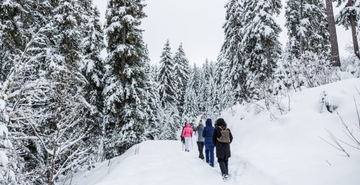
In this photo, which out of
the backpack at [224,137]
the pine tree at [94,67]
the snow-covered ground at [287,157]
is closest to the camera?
the snow-covered ground at [287,157]

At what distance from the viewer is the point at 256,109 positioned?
1186cm

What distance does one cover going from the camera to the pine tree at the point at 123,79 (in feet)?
52.3

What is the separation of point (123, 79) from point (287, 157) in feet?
38.7

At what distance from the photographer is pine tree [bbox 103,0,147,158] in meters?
15.9

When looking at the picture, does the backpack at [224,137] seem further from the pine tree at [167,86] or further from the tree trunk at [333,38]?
the pine tree at [167,86]

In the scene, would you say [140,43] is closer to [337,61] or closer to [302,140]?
[337,61]

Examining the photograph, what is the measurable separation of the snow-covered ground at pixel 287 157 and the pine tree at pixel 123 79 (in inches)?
217

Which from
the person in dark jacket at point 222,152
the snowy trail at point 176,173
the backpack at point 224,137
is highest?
the backpack at point 224,137

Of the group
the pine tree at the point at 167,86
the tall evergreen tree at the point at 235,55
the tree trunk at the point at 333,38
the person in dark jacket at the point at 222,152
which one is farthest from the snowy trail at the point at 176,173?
the pine tree at the point at 167,86

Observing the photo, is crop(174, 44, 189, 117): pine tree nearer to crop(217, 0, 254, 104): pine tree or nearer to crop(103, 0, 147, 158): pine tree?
crop(217, 0, 254, 104): pine tree

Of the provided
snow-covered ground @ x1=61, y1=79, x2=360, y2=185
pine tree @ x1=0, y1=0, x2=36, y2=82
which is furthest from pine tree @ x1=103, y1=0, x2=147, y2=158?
pine tree @ x1=0, y1=0, x2=36, y2=82

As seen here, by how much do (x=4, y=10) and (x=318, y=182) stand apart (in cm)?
1148

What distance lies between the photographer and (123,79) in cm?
1658

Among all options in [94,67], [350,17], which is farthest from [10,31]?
[350,17]
